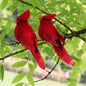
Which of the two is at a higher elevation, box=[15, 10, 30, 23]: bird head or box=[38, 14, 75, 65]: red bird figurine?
box=[15, 10, 30, 23]: bird head

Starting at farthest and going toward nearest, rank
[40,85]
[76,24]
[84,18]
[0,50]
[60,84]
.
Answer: [60,84] → [40,85] → [0,50] → [76,24] → [84,18]

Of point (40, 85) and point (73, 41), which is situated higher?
point (73, 41)

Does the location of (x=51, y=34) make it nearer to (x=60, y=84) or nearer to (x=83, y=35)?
(x=83, y=35)

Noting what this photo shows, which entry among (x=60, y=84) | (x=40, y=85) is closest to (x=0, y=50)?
(x=40, y=85)

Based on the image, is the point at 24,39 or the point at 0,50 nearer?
the point at 24,39

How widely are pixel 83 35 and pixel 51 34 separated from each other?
0.29 ft

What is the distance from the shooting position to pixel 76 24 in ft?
1.04

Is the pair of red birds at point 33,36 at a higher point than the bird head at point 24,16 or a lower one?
lower

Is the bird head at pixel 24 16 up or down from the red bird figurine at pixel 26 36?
up

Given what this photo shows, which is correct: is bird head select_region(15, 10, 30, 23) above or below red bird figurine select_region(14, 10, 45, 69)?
above

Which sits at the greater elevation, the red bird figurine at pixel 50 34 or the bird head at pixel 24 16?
the bird head at pixel 24 16

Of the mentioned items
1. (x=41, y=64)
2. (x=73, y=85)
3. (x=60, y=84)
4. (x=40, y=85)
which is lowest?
(x=60, y=84)

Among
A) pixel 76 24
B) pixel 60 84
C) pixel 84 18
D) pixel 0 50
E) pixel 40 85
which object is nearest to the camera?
pixel 84 18

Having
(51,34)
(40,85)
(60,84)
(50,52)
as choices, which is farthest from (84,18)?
(60,84)
